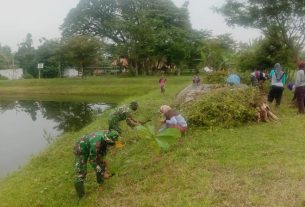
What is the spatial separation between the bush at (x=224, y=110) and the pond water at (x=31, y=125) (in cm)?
660

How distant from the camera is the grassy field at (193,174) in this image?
27.3 ft

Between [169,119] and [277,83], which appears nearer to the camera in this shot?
[169,119]

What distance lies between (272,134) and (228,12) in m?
16.3

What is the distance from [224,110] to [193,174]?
4983mm

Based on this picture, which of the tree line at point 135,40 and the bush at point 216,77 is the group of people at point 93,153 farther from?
the tree line at point 135,40

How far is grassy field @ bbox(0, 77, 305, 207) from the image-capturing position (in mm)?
8312

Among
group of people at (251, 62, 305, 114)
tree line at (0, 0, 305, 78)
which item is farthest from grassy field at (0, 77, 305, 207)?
tree line at (0, 0, 305, 78)

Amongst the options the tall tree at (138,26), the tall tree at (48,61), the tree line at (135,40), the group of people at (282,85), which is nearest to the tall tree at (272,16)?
the group of people at (282,85)

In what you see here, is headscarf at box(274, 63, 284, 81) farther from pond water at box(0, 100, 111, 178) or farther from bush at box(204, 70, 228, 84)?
pond water at box(0, 100, 111, 178)

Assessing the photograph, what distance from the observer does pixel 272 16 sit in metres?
26.5

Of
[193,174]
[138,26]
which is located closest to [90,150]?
[193,174]

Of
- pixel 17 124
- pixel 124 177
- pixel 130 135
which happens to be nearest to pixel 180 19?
pixel 17 124

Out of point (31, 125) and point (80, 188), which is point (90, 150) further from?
point (31, 125)

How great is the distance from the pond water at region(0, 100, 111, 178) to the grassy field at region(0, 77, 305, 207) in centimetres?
300
